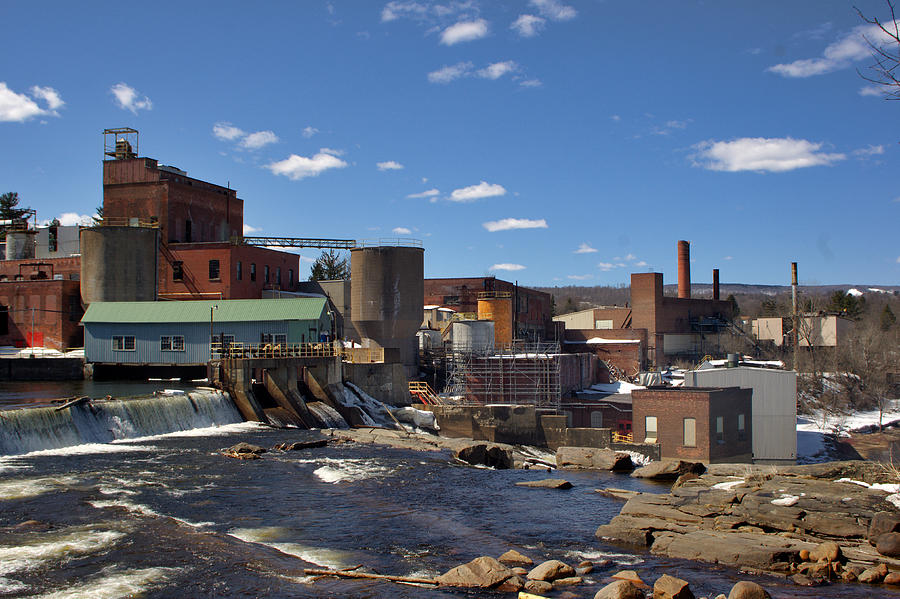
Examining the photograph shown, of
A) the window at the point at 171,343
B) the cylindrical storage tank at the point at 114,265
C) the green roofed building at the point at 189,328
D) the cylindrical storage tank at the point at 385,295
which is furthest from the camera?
the cylindrical storage tank at the point at 385,295

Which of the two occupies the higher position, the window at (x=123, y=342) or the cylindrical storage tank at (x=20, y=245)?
the cylindrical storage tank at (x=20, y=245)

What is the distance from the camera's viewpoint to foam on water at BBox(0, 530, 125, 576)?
46.5 ft

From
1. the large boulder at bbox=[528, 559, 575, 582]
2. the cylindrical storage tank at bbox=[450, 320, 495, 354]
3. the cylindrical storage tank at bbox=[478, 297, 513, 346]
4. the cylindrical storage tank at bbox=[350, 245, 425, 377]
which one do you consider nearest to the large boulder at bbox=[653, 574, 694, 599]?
the large boulder at bbox=[528, 559, 575, 582]

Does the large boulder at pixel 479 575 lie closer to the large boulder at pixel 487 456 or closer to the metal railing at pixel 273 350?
the large boulder at pixel 487 456

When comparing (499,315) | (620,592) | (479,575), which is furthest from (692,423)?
(499,315)

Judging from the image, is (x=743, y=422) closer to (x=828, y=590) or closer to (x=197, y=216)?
(x=828, y=590)

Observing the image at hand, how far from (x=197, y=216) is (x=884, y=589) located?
52203mm

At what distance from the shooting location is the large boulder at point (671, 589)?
13.0 meters

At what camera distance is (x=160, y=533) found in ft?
54.3

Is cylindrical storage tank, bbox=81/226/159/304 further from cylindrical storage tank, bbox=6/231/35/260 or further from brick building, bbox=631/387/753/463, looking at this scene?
brick building, bbox=631/387/753/463

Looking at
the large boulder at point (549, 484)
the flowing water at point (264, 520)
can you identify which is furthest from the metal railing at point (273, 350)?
the large boulder at point (549, 484)

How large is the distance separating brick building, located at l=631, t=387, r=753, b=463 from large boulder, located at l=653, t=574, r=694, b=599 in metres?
23.0

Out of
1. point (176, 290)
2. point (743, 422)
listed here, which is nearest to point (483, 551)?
point (743, 422)

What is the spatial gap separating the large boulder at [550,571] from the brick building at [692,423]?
73.9 ft
